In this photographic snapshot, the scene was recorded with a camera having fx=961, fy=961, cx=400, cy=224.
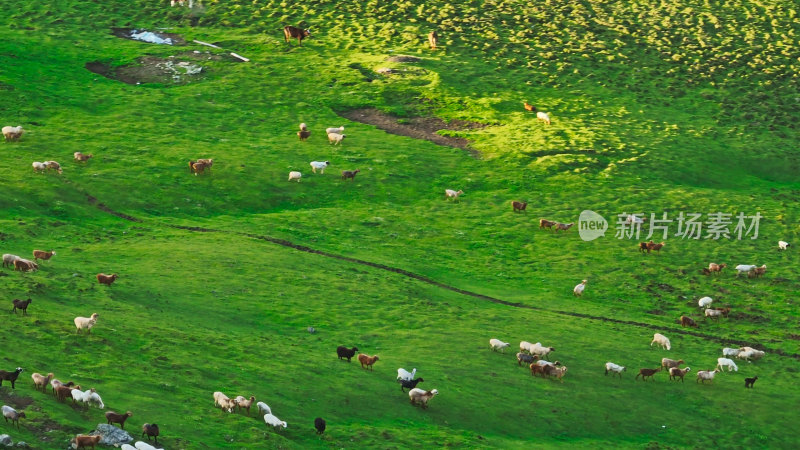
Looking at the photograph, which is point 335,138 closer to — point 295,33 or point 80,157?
point 80,157

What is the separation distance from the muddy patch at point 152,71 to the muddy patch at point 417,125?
44.2 feet

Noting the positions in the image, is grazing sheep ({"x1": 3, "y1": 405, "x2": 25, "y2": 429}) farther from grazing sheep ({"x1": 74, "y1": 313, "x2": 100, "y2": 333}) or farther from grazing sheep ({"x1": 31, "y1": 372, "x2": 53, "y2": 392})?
grazing sheep ({"x1": 74, "y1": 313, "x2": 100, "y2": 333})

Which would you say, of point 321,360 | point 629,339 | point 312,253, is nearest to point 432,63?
point 312,253

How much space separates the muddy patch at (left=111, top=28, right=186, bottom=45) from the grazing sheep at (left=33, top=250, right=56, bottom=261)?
44382 millimetres

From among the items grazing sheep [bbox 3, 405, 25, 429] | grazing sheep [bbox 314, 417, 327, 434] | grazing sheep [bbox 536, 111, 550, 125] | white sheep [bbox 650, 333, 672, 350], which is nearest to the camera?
grazing sheep [bbox 3, 405, 25, 429]

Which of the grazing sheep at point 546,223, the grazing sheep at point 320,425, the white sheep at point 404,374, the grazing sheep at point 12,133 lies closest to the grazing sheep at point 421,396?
the white sheep at point 404,374

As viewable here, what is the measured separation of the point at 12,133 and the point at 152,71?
1990 cm

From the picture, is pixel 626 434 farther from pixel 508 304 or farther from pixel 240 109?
pixel 240 109

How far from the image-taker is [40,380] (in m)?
27.7

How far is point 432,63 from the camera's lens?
8150 cm

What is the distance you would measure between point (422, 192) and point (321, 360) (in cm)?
2638

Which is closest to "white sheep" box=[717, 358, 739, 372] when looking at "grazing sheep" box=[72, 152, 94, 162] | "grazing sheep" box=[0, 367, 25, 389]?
"grazing sheep" box=[0, 367, 25, 389]

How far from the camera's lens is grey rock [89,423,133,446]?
25.5 meters

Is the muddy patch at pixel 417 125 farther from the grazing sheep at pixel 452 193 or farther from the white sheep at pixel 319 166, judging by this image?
the white sheep at pixel 319 166
